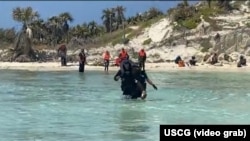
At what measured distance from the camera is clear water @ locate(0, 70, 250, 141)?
13.6 meters

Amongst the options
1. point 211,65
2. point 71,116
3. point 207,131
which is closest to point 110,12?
point 211,65

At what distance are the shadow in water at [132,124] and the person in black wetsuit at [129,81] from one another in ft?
3.89

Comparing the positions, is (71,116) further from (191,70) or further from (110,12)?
(110,12)

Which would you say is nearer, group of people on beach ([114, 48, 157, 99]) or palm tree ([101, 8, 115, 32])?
group of people on beach ([114, 48, 157, 99])

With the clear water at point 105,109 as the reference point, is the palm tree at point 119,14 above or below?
above

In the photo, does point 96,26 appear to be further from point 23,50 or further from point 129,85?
point 129,85

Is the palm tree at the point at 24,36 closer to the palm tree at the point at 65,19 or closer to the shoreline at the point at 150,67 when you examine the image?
the shoreline at the point at 150,67

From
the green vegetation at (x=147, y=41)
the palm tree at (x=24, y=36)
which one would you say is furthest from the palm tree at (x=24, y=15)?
the green vegetation at (x=147, y=41)

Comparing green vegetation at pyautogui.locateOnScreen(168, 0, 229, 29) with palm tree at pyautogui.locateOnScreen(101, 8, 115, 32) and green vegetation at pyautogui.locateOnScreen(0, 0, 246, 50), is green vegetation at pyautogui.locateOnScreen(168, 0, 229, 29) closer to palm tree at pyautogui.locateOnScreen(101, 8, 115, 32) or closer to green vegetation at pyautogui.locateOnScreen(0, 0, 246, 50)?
green vegetation at pyautogui.locateOnScreen(0, 0, 246, 50)

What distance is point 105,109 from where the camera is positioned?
57.1 ft

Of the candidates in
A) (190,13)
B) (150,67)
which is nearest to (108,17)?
(190,13)

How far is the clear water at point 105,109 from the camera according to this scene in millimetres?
13555

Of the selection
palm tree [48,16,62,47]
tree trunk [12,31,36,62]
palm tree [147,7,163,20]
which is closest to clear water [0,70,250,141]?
tree trunk [12,31,36,62]

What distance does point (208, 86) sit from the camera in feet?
84.3
